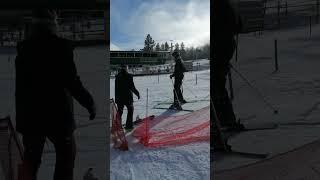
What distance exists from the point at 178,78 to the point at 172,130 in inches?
10.9

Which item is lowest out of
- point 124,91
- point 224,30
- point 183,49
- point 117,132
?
point 117,132

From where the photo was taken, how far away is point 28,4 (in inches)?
100.0

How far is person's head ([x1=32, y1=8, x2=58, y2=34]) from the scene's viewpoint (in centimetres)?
255

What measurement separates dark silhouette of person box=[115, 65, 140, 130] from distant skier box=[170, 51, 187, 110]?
20cm

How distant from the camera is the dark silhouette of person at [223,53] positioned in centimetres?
272

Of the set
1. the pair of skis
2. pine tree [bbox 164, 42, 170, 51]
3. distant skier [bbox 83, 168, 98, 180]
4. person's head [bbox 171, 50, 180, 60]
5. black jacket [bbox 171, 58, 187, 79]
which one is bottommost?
distant skier [bbox 83, 168, 98, 180]

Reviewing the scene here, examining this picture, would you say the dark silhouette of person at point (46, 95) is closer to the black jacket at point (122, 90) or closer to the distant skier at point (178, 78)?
the black jacket at point (122, 90)

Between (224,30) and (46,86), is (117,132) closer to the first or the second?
(46,86)

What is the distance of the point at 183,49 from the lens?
2682 millimetres

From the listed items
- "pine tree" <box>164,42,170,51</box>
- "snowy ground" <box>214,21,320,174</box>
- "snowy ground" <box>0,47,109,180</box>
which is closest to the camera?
"snowy ground" <box>0,47,109,180</box>

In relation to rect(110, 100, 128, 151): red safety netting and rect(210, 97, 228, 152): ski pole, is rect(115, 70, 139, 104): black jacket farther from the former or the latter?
rect(210, 97, 228, 152): ski pole

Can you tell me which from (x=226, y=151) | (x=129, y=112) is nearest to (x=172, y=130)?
(x=129, y=112)

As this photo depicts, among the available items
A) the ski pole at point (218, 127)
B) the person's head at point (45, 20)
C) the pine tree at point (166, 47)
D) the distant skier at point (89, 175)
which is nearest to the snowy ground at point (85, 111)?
the distant skier at point (89, 175)

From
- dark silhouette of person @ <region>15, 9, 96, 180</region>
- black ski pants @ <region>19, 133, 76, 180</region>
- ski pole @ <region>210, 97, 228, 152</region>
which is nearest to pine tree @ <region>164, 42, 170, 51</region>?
ski pole @ <region>210, 97, 228, 152</region>
